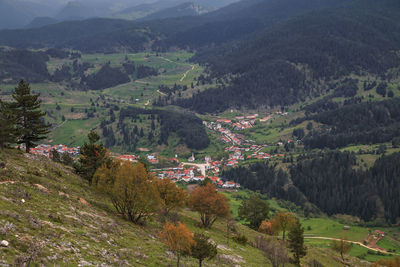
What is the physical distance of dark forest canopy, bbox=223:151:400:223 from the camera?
517ft

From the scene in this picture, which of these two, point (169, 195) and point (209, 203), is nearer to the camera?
point (169, 195)

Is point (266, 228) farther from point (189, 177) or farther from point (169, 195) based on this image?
point (189, 177)

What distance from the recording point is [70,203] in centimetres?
4534

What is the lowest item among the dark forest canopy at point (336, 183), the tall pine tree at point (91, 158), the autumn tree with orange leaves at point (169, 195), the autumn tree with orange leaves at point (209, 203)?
the dark forest canopy at point (336, 183)

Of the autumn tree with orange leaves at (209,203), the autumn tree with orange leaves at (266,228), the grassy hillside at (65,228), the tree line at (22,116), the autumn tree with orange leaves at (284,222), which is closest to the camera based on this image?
the grassy hillside at (65,228)

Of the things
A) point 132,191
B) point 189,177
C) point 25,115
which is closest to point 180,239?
point 132,191

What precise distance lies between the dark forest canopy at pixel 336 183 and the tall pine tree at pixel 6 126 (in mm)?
144292

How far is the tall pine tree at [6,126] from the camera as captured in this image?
177 ft

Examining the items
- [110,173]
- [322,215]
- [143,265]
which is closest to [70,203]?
[110,173]

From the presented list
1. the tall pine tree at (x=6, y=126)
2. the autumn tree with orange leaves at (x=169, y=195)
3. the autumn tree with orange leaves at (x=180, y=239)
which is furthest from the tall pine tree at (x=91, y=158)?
the autumn tree with orange leaves at (x=180, y=239)

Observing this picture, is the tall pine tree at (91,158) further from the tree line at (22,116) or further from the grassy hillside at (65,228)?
the tree line at (22,116)

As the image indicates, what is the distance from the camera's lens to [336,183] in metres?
177

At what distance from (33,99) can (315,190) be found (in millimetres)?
153008

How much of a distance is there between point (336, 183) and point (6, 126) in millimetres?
166092
